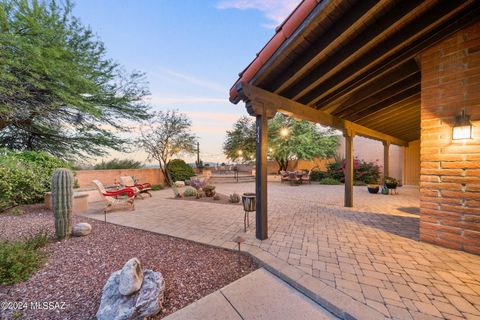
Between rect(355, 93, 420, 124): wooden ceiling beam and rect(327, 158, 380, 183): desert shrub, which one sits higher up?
rect(355, 93, 420, 124): wooden ceiling beam

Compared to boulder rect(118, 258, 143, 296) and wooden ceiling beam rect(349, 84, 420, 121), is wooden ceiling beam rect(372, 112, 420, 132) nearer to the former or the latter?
wooden ceiling beam rect(349, 84, 420, 121)

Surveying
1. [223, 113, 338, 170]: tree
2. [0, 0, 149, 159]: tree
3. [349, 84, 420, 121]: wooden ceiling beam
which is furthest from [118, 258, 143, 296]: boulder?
[223, 113, 338, 170]: tree

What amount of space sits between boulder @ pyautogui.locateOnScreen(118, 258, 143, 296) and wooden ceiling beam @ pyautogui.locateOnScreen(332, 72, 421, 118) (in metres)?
5.35

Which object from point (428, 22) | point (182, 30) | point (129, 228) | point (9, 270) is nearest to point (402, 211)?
point (428, 22)

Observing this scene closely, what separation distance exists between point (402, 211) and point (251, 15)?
8.24 meters

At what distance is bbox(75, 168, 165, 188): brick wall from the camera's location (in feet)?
28.3

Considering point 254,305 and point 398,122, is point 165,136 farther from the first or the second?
point 398,122

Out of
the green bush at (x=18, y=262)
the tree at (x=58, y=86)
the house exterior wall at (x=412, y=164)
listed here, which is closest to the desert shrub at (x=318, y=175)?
the house exterior wall at (x=412, y=164)

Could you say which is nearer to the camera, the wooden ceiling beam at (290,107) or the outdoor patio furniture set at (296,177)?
the wooden ceiling beam at (290,107)

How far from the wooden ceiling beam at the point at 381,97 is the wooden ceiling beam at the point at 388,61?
871mm

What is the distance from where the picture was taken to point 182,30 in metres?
7.52

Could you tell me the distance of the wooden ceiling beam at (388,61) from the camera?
8.58ft

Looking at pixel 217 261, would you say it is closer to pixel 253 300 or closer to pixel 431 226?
pixel 253 300

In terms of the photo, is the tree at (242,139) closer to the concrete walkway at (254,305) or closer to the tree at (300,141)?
the tree at (300,141)
